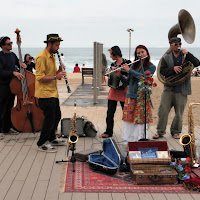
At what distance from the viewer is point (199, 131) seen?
282 inches

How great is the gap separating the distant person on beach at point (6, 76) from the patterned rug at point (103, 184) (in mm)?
2332

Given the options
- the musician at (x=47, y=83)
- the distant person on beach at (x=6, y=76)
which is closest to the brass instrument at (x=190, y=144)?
the musician at (x=47, y=83)

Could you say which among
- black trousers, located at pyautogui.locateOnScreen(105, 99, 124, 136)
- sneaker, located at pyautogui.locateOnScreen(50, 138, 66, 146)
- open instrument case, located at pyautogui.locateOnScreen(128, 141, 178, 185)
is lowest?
sneaker, located at pyautogui.locateOnScreen(50, 138, 66, 146)

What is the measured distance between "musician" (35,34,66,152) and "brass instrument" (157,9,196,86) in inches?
77.4

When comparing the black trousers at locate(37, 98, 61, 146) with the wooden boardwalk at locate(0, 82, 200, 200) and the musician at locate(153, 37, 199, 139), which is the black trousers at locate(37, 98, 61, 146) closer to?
the wooden boardwalk at locate(0, 82, 200, 200)

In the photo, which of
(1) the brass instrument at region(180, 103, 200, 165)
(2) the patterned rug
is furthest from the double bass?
(1) the brass instrument at region(180, 103, 200, 165)

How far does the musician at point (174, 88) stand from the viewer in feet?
19.8

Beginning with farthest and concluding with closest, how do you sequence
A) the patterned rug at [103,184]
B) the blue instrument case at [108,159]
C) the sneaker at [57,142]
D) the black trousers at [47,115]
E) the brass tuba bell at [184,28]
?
the brass tuba bell at [184,28]
the sneaker at [57,142]
the black trousers at [47,115]
the blue instrument case at [108,159]
the patterned rug at [103,184]

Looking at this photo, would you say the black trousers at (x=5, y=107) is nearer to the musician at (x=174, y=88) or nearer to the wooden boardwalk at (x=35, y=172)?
the wooden boardwalk at (x=35, y=172)

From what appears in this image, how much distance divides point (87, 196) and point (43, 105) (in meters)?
2.04

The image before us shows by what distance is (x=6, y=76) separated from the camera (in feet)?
20.4

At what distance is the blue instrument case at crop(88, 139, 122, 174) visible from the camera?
4.55 metres

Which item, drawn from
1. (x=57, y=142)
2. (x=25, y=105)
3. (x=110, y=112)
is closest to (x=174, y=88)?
(x=110, y=112)

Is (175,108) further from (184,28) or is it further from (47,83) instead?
(47,83)
